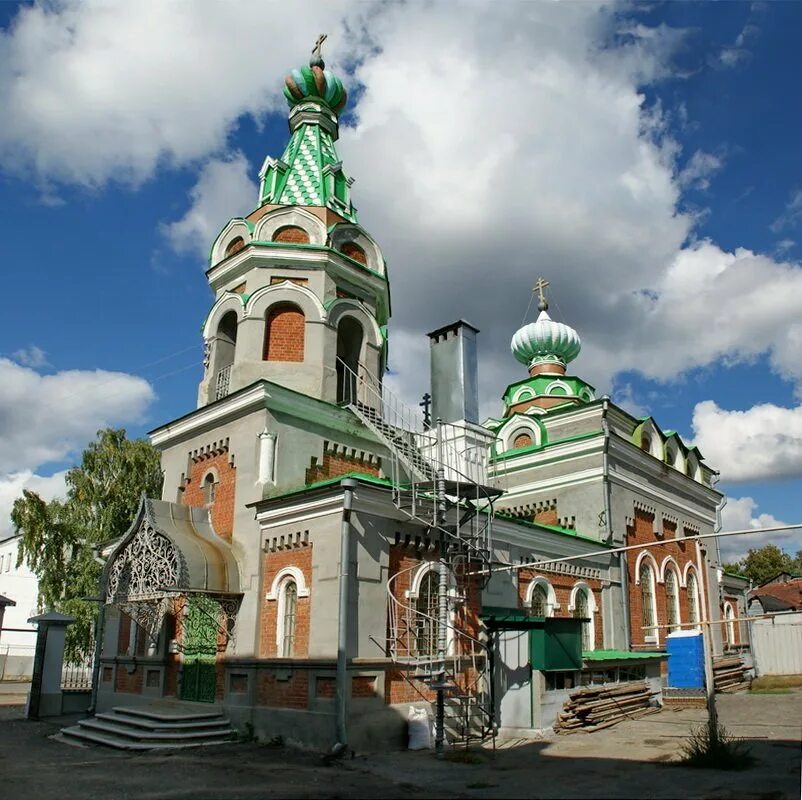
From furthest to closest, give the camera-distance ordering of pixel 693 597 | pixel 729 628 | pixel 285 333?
pixel 729 628, pixel 693 597, pixel 285 333

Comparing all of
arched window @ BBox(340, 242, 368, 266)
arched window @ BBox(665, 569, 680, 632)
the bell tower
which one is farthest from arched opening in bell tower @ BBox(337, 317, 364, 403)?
arched window @ BBox(665, 569, 680, 632)

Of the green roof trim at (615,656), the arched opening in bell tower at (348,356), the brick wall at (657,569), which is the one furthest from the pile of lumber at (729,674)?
the arched opening in bell tower at (348,356)

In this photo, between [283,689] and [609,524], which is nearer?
[283,689]

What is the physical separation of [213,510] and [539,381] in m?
13.1

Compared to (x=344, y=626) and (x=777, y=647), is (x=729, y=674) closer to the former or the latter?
(x=777, y=647)

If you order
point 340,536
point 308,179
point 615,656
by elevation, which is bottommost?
point 615,656

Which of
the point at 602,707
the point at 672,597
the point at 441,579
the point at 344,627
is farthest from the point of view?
the point at 672,597

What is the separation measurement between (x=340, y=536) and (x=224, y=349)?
21.5 ft

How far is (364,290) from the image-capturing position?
17.1m

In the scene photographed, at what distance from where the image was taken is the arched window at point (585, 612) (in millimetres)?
16984

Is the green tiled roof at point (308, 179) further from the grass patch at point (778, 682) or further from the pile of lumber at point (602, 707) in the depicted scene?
the grass patch at point (778, 682)

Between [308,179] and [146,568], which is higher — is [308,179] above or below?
above

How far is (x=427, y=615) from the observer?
1237cm

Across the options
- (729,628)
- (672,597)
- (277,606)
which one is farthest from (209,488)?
(729,628)
